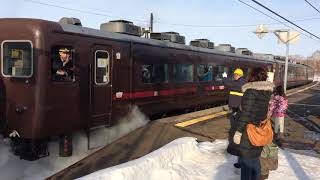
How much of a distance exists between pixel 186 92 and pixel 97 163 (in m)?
7.00

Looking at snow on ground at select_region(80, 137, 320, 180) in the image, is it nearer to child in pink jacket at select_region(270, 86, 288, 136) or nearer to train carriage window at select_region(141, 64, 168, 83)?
child in pink jacket at select_region(270, 86, 288, 136)

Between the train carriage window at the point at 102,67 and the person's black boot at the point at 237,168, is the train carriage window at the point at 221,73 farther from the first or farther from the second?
the person's black boot at the point at 237,168

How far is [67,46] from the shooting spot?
936 cm

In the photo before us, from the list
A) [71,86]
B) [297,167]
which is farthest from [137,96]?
[297,167]

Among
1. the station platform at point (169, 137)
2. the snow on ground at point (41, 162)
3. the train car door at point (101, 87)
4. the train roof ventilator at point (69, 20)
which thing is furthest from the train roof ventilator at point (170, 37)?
the snow on ground at point (41, 162)

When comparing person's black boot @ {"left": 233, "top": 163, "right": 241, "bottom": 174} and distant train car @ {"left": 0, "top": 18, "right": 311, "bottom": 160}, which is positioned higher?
distant train car @ {"left": 0, "top": 18, "right": 311, "bottom": 160}

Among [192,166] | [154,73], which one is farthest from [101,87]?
[192,166]

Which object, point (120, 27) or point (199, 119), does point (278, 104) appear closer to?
point (199, 119)

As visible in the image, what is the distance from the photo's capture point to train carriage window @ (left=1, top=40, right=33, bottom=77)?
8.88 meters

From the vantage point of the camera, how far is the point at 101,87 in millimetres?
10422

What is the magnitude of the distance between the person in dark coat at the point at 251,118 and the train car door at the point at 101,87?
495 centimetres

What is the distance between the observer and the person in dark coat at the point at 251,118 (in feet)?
19.1

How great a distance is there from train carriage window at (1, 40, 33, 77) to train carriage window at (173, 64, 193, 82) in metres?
6.34

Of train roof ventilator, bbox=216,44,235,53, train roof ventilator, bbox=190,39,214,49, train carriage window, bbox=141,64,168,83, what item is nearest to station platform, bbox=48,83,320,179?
train carriage window, bbox=141,64,168,83
